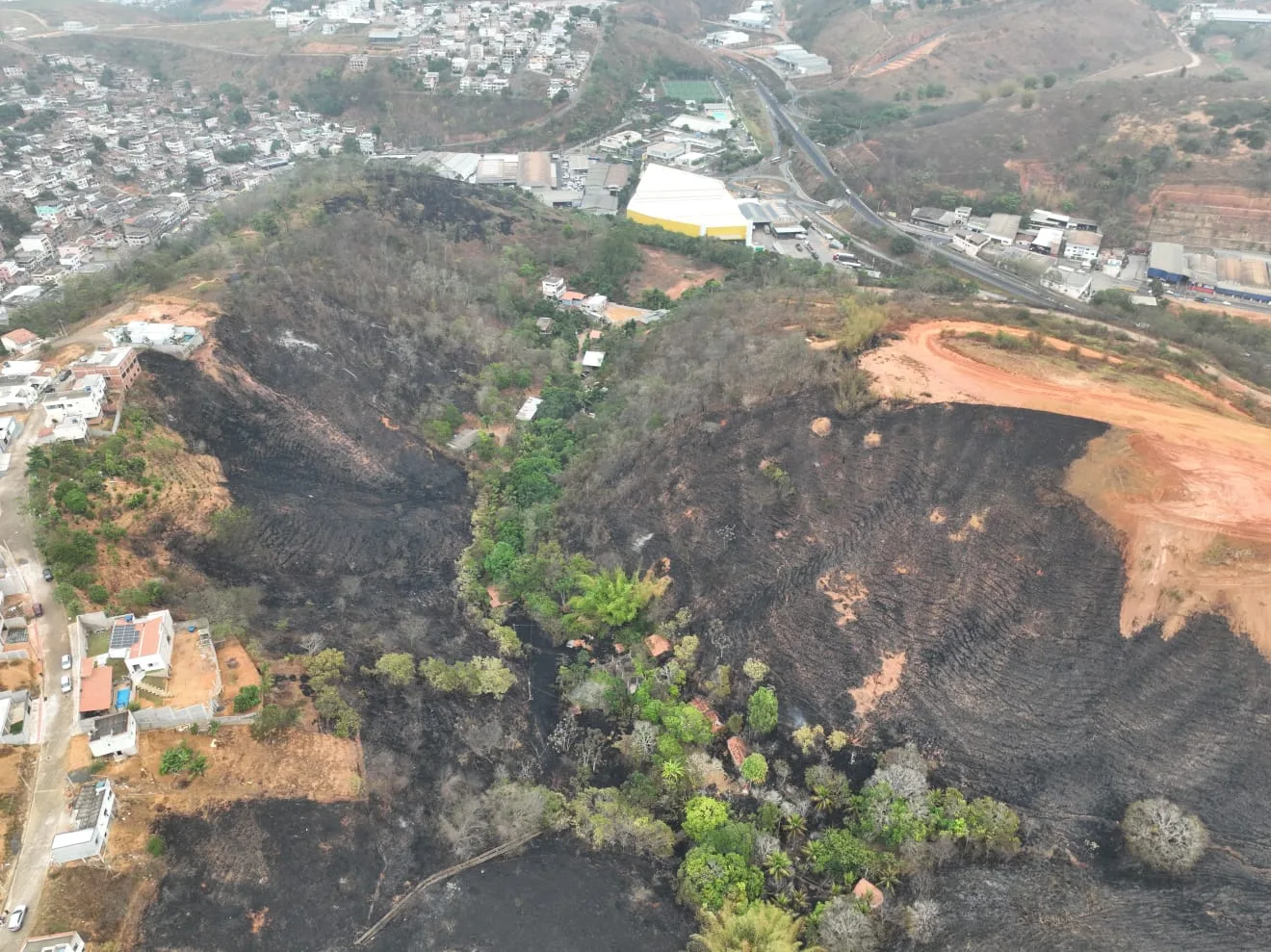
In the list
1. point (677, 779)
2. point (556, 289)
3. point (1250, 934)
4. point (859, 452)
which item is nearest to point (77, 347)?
point (556, 289)

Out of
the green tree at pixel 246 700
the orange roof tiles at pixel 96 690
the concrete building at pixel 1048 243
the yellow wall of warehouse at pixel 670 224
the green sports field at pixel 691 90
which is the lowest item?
the green tree at pixel 246 700

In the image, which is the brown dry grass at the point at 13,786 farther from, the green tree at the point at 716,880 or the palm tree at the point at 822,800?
the palm tree at the point at 822,800

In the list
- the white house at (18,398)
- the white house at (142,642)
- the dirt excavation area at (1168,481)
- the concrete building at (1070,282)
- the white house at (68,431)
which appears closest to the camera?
the white house at (142,642)

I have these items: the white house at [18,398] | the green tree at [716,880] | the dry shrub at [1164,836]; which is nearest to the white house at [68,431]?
the white house at [18,398]

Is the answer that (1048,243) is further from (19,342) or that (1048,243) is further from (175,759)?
(19,342)

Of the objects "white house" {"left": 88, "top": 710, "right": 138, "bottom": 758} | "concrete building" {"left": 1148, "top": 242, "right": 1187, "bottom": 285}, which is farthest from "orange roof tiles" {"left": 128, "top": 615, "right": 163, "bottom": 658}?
"concrete building" {"left": 1148, "top": 242, "right": 1187, "bottom": 285}

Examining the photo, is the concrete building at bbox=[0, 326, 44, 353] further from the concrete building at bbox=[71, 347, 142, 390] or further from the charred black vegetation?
the charred black vegetation
